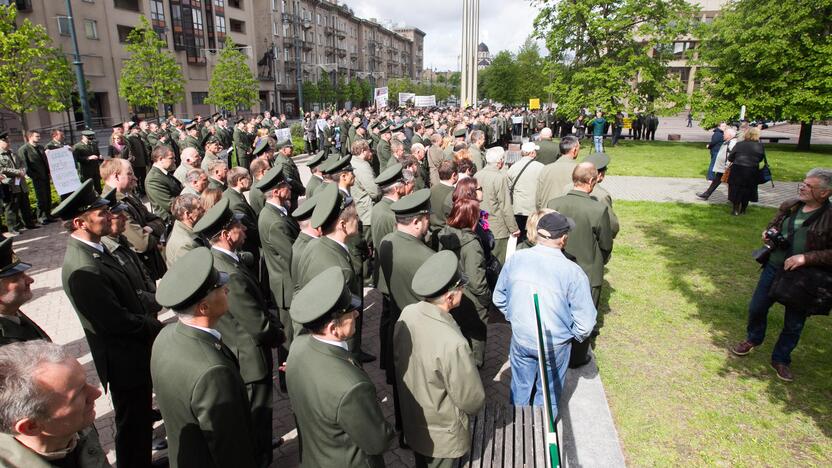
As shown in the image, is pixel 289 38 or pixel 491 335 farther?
pixel 289 38

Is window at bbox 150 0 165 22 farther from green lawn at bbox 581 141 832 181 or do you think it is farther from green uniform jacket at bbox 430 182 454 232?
green uniform jacket at bbox 430 182 454 232

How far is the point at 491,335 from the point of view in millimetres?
6426

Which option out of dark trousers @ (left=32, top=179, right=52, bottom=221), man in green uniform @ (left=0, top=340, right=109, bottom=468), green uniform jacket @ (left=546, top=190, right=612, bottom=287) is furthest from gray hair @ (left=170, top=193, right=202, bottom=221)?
Answer: dark trousers @ (left=32, top=179, right=52, bottom=221)

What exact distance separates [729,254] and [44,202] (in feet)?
51.7

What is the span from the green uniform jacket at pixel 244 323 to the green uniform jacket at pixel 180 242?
0.83 m

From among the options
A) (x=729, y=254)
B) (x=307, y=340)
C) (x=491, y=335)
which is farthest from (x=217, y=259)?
(x=729, y=254)

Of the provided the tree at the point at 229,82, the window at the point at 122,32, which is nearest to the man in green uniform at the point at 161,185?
the tree at the point at 229,82

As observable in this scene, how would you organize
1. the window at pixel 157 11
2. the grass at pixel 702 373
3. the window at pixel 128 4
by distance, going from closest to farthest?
1. the grass at pixel 702 373
2. the window at pixel 128 4
3. the window at pixel 157 11

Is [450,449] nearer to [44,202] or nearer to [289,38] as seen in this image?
[44,202]

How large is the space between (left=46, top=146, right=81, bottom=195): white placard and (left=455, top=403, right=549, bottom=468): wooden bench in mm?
11084

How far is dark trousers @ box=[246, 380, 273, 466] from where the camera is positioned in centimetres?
389

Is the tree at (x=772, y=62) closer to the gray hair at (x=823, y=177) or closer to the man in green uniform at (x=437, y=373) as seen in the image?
the gray hair at (x=823, y=177)

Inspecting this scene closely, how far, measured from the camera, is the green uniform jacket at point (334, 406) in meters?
2.52

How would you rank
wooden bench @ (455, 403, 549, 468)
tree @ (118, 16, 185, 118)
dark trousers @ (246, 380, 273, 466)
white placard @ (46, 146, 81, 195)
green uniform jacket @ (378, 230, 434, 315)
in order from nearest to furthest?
1. wooden bench @ (455, 403, 549, 468)
2. dark trousers @ (246, 380, 273, 466)
3. green uniform jacket @ (378, 230, 434, 315)
4. white placard @ (46, 146, 81, 195)
5. tree @ (118, 16, 185, 118)
